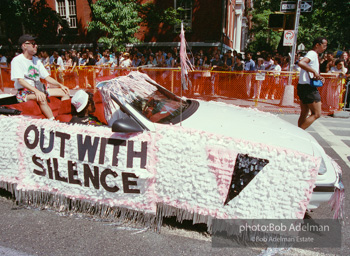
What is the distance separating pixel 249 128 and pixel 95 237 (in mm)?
1864

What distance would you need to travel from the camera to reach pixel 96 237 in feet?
8.90

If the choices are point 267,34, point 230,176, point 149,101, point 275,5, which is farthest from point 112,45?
point 267,34

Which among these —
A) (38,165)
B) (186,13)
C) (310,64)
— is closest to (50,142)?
(38,165)

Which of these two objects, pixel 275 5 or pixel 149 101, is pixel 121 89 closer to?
pixel 149 101

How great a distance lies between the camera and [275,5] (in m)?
29.0

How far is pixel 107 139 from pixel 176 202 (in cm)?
89

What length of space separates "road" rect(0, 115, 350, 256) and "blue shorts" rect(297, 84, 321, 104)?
2315 mm

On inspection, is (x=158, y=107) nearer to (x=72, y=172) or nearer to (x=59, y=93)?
(x=72, y=172)

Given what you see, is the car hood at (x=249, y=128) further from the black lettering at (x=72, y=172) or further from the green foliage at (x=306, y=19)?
the green foliage at (x=306, y=19)

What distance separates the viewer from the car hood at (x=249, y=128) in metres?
2.67

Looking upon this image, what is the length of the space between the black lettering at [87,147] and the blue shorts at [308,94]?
13.1ft

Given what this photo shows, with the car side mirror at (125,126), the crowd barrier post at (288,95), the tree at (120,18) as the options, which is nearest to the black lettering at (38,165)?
the car side mirror at (125,126)

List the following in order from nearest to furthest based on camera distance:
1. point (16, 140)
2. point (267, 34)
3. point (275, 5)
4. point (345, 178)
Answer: point (16, 140), point (345, 178), point (275, 5), point (267, 34)

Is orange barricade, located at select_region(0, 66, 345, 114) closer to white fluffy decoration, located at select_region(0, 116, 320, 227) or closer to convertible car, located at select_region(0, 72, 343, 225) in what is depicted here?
convertible car, located at select_region(0, 72, 343, 225)
